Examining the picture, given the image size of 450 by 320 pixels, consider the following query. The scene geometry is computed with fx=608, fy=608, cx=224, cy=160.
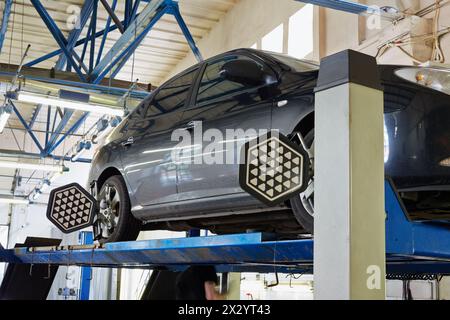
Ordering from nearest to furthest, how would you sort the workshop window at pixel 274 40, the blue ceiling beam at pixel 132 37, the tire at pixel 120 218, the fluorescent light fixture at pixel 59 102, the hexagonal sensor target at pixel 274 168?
the hexagonal sensor target at pixel 274 168, the tire at pixel 120 218, the fluorescent light fixture at pixel 59 102, the blue ceiling beam at pixel 132 37, the workshop window at pixel 274 40

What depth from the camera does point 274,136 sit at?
1.87 m

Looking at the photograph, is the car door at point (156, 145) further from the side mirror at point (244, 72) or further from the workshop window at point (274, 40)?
the workshop window at point (274, 40)

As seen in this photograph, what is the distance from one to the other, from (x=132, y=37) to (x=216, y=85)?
14.3ft

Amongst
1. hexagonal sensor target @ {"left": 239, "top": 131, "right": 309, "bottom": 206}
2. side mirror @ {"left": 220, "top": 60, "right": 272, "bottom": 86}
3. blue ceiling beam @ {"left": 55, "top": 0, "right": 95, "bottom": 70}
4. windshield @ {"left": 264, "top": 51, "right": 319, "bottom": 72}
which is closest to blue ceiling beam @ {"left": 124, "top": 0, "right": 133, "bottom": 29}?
blue ceiling beam @ {"left": 55, "top": 0, "right": 95, "bottom": 70}

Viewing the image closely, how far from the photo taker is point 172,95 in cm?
418

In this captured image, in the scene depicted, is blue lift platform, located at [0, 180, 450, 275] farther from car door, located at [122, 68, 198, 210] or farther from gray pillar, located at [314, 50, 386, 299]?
car door, located at [122, 68, 198, 210]

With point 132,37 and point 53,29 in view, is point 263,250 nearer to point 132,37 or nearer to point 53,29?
point 132,37

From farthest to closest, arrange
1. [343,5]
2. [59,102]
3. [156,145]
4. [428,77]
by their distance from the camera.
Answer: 1. [59,102]
2. [343,5]
3. [156,145]
4. [428,77]

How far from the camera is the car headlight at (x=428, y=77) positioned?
2.79 metres

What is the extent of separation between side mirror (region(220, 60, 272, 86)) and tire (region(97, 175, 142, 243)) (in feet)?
4.47

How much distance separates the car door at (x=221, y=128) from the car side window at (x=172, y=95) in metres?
0.25

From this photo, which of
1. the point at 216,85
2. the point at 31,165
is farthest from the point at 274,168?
the point at 31,165

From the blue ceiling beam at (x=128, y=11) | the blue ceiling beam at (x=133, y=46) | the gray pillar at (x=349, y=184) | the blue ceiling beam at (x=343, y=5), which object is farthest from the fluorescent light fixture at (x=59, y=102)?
the gray pillar at (x=349, y=184)

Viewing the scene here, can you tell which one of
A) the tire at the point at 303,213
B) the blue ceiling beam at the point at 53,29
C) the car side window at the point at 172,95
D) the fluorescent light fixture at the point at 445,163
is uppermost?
the blue ceiling beam at the point at 53,29
